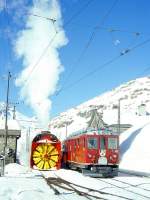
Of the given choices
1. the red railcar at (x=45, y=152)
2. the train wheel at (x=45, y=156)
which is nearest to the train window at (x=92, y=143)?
the red railcar at (x=45, y=152)

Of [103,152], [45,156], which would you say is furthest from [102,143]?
[45,156]

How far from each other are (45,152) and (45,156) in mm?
371

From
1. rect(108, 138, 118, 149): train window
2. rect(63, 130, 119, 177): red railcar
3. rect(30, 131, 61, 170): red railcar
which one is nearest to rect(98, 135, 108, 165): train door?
rect(63, 130, 119, 177): red railcar

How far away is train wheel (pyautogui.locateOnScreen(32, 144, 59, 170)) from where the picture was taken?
3294 cm

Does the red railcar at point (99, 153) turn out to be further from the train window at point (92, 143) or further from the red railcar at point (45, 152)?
the red railcar at point (45, 152)

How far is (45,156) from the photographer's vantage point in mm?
33000

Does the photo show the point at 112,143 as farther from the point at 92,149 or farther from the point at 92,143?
the point at 92,149

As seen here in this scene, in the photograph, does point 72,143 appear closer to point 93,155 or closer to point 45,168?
point 45,168

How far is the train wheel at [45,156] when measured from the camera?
3294 centimetres

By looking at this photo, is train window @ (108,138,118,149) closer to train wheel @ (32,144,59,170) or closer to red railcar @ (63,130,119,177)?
red railcar @ (63,130,119,177)

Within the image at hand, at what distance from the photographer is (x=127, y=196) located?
51.4ft

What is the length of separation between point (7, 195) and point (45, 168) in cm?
1731

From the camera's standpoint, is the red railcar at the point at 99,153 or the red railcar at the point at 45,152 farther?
the red railcar at the point at 45,152

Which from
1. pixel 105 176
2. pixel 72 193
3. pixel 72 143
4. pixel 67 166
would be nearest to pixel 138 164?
pixel 67 166
